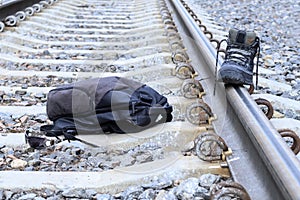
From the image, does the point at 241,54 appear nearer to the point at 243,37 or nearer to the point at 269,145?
the point at 243,37

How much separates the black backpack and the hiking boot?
0.32 metres

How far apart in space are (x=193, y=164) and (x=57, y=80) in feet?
5.68

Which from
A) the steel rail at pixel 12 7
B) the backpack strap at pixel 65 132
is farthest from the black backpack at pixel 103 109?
the steel rail at pixel 12 7

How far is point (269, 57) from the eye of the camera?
4.16 meters

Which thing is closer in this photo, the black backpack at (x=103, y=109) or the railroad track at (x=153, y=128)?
the railroad track at (x=153, y=128)

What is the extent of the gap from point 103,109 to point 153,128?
0.24 meters

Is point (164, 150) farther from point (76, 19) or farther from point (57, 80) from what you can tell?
point (76, 19)

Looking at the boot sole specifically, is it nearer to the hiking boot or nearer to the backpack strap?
the hiking boot

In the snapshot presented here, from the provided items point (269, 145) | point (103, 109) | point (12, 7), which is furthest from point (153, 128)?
point (12, 7)

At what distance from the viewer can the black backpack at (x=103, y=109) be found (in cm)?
220

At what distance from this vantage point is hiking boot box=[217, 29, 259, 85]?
2.20 meters

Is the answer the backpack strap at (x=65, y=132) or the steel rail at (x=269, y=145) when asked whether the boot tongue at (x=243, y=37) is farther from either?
the backpack strap at (x=65, y=132)

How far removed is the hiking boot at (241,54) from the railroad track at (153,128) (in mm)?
89

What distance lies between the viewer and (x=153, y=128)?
224cm
